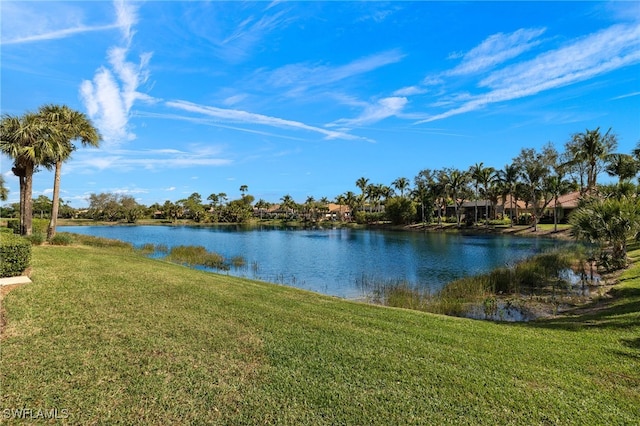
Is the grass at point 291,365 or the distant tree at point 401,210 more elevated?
the distant tree at point 401,210

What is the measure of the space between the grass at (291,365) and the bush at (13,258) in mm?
1065

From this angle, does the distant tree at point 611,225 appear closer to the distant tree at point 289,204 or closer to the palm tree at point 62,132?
the palm tree at point 62,132

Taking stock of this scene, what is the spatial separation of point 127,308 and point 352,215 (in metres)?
112

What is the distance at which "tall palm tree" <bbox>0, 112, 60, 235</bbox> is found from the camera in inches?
739

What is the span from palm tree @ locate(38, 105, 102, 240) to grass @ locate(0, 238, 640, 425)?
579 inches

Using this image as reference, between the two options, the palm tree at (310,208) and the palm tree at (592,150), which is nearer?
the palm tree at (592,150)

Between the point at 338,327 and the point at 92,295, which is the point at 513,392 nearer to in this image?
the point at 338,327

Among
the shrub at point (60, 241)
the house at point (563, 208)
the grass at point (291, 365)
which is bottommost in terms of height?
the grass at point (291, 365)

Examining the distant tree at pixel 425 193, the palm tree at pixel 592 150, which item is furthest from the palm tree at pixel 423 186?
the palm tree at pixel 592 150

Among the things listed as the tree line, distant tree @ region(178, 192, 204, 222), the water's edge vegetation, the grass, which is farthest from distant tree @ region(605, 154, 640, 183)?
distant tree @ region(178, 192, 204, 222)

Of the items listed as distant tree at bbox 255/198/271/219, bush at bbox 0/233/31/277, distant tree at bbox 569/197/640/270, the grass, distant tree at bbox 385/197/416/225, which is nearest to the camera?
the grass

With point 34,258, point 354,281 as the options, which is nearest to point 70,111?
point 34,258

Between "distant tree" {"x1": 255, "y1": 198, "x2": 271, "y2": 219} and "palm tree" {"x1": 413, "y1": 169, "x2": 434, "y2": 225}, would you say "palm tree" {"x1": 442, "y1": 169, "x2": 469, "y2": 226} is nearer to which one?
"palm tree" {"x1": 413, "y1": 169, "x2": 434, "y2": 225}

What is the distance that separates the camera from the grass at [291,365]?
15.1 feet
